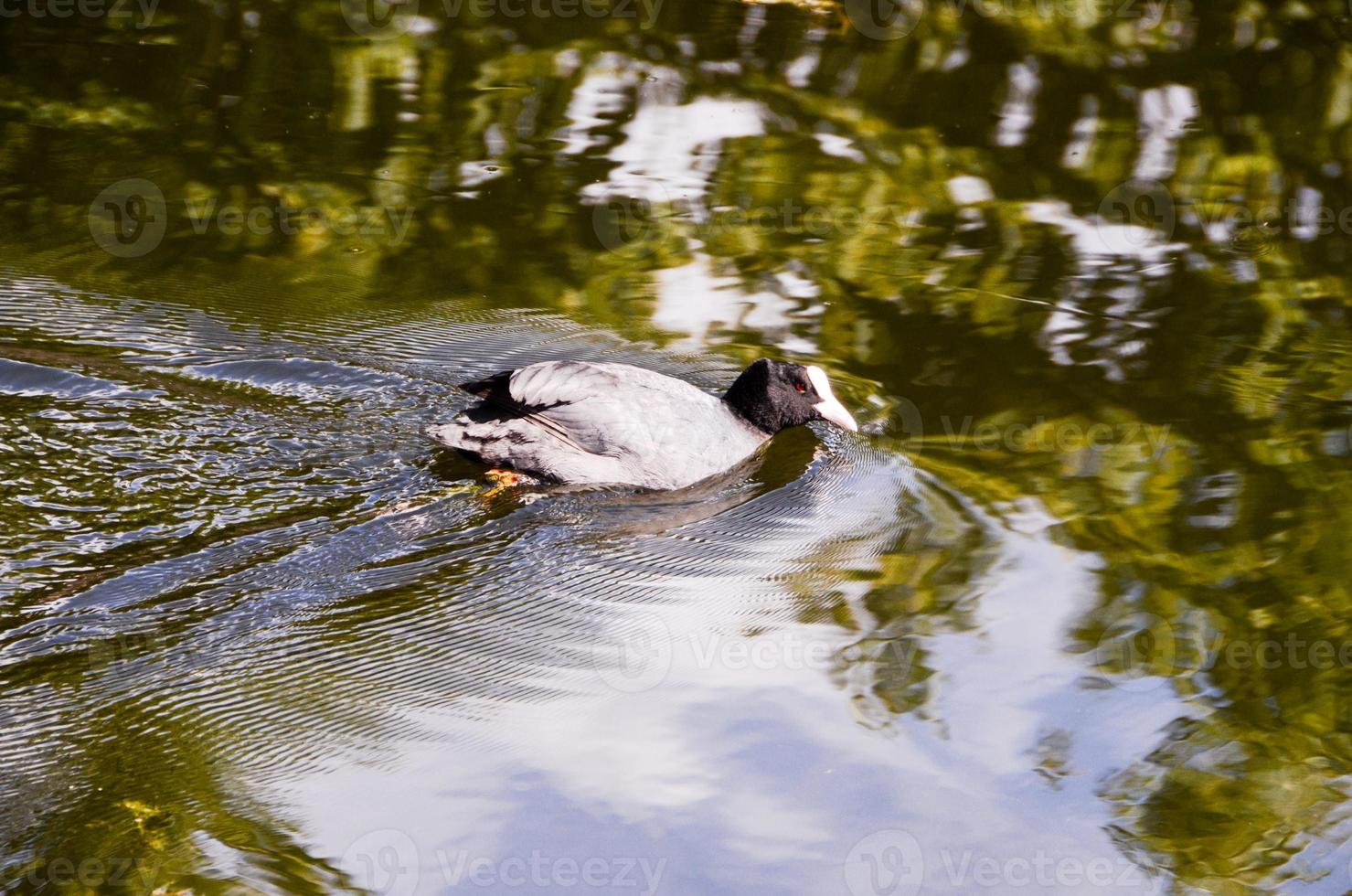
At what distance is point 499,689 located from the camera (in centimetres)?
432

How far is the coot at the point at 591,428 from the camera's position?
559 centimetres

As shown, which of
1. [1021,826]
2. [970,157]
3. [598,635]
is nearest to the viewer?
[1021,826]

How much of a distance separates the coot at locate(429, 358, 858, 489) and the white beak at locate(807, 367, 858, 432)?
480 mm

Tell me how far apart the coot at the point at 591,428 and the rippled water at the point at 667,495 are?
15 centimetres

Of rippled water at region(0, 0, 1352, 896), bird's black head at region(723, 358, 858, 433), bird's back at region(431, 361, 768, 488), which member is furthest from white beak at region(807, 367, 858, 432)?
bird's back at region(431, 361, 768, 488)

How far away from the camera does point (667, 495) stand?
5691 mm

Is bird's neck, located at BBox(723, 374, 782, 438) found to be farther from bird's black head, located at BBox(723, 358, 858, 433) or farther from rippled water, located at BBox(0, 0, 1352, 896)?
rippled water, located at BBox(0, 0, 1352, 896)

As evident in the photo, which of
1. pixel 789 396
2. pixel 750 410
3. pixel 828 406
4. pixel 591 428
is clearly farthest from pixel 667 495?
pixel 828 406

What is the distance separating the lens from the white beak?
596 cm

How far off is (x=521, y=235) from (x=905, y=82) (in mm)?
3755

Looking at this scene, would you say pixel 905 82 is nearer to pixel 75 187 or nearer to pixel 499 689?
pixel 75 187

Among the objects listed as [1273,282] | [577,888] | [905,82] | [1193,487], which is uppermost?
[905,82]

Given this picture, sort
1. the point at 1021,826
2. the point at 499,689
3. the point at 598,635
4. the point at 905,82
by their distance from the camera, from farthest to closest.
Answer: the point at 905,82 < the point at 598,635 < the point at 499,689 < the point at 1021,826

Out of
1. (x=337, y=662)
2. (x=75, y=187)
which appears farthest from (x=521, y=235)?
(x=337, y=662)
